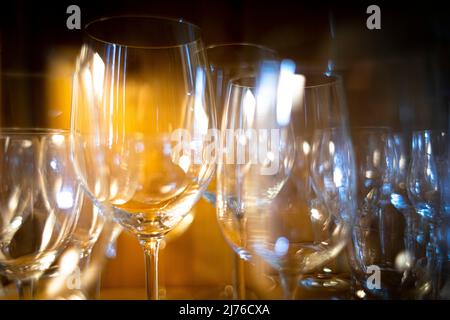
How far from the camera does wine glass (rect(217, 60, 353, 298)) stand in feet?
1.08

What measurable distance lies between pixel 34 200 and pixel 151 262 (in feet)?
0.42

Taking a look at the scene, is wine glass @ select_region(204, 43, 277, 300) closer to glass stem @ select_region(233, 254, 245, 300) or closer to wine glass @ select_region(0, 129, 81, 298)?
glass stem @ select_region(233, 254, 245, 300)

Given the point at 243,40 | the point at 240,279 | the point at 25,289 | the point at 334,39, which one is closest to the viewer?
the point at 25,289

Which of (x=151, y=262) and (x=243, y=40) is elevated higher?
(x=243, y=40)

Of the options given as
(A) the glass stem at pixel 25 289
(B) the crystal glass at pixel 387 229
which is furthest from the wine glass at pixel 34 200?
(B) the crystal glass at pixel 387 229

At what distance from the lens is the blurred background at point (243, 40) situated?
554 mm

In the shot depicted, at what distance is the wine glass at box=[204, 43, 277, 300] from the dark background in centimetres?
4

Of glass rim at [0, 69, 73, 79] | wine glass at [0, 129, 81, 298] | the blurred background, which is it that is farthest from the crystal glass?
glass rim at [0, 69, 73, 79]

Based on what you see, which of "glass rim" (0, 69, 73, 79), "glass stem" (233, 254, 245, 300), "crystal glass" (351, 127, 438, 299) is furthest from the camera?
"glass rim" (0, 69, 73, 79)

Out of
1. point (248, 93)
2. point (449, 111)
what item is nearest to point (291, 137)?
point (248, 93)

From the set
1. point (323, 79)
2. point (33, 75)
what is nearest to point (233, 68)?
point (323, 79)

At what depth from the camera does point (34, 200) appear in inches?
14.5

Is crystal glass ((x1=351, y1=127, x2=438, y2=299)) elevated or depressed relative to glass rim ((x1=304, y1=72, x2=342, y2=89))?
depressed

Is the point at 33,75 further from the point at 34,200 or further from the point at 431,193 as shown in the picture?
the point at 431,193
